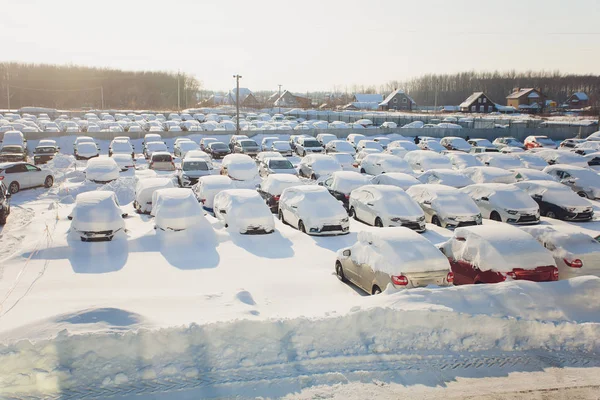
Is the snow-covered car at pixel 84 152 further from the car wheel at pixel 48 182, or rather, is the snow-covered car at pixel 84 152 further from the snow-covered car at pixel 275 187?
the snow-covered car at pixel 275 187

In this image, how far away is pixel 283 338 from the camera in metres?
7.34

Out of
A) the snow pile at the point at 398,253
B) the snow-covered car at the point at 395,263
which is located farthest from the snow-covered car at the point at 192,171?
the snow pile at the point at 398,253

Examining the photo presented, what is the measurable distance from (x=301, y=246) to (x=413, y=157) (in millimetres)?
16082

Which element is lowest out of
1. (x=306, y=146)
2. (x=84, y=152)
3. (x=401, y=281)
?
(x=401, y=281)

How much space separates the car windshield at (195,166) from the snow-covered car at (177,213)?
8107 mm

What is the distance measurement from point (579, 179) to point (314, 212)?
1537 cm

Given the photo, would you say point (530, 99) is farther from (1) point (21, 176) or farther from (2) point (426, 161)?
(1) point (21, 176)

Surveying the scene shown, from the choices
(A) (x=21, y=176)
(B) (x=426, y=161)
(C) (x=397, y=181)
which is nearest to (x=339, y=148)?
(B) (x=426, y=161)

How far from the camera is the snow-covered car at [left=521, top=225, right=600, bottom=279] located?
10938 millimetres

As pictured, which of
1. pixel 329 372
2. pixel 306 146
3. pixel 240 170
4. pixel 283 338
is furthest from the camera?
pixel 306 146

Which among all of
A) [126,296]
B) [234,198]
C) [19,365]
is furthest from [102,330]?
[234,198]

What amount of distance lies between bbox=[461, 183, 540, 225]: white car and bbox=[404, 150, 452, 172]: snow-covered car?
26.9 feet

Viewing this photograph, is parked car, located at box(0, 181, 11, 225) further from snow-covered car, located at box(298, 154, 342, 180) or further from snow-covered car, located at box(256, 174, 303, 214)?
snow-covered car, located at box(298, 154, 342, 180)

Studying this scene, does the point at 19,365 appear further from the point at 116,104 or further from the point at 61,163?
the point at 116,104
